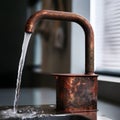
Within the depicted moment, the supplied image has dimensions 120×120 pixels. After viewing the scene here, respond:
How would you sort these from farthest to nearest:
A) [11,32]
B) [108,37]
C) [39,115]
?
[11,32] < [108,37] < [39,115]

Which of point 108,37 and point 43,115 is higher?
point 108,37

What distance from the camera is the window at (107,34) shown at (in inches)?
52.6

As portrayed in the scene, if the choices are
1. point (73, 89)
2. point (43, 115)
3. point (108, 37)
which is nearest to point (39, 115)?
point (43, 115)

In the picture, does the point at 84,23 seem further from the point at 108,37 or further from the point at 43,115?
the point at 108,37

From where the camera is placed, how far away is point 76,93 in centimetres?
90

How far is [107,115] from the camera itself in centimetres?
90

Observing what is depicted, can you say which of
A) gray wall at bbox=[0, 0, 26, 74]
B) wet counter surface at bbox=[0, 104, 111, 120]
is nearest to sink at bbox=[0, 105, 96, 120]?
wet counter surface at bbox=[0, 104, 111, 120]

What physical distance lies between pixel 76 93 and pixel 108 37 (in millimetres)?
600

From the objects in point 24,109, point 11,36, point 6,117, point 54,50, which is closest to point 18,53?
point 11,36

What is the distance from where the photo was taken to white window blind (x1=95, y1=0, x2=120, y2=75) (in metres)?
1.33

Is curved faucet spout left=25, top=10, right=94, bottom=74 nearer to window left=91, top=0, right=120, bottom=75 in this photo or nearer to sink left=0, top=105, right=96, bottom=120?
sink left=0, top=105, right=96, bottom=120

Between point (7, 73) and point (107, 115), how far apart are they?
109 cm

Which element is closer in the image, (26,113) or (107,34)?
(26,113)

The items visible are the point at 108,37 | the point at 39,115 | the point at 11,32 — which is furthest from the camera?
the point at 11,32
